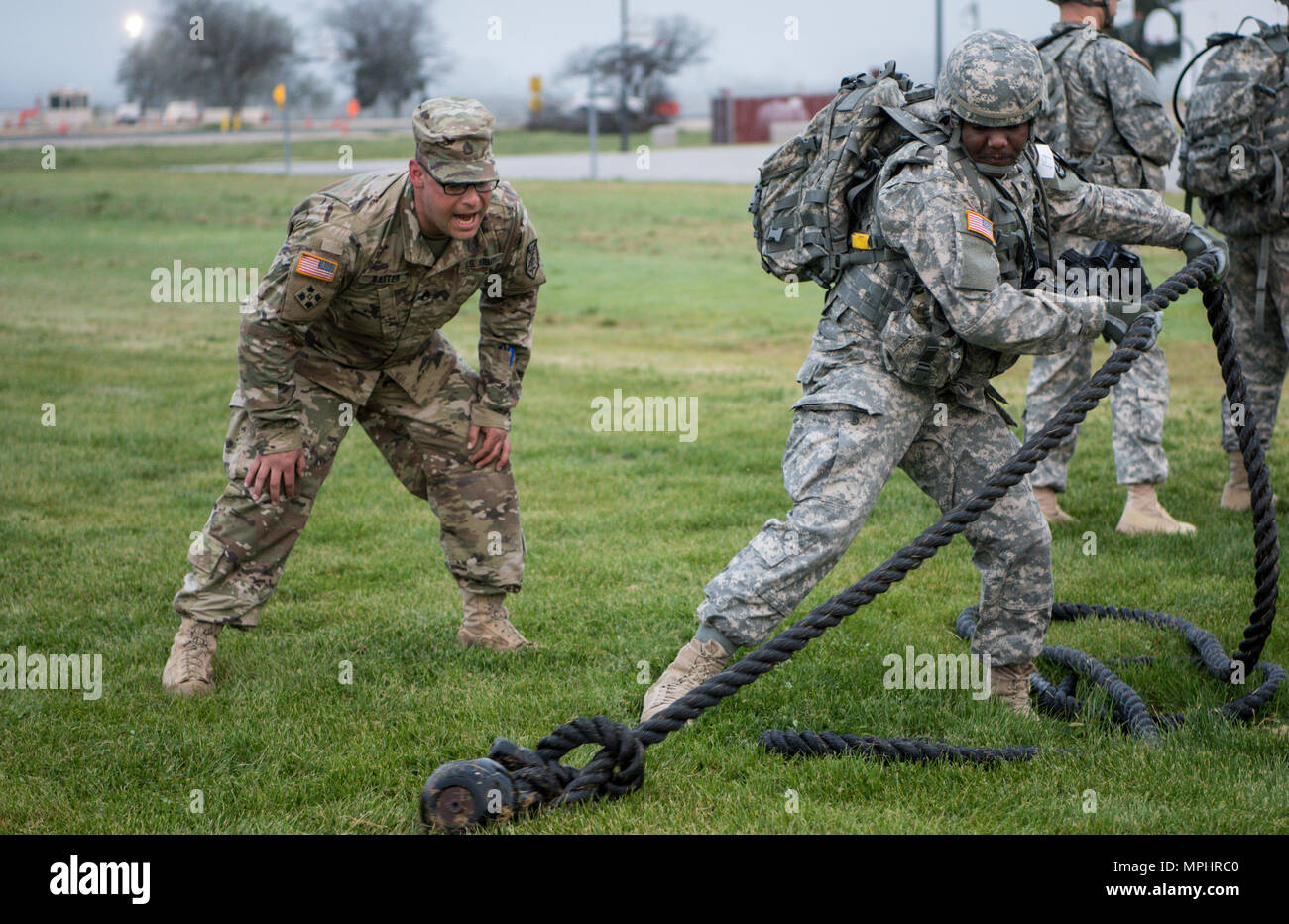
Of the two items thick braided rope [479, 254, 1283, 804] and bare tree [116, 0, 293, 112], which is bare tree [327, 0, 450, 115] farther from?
thick braided rope [479, 254, 1283, 804]

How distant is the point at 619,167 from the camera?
39.1 metres

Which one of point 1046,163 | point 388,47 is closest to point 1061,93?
point 1046,163

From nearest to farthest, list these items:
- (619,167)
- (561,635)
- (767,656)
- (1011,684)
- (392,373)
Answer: (767,656) < (1011,684) < (392,373) < (561,635) < (619,167)

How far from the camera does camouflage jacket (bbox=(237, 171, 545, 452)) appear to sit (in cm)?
461

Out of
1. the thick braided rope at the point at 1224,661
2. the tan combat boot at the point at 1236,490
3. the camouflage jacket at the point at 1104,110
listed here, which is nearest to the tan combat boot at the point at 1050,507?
the tan combat boot at the point at 1236,490

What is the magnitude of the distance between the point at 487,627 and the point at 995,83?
9.80 ft

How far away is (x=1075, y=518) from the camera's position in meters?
7.22

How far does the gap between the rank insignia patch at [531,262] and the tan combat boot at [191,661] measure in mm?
1860

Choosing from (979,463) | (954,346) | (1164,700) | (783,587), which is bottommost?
(1164,700)

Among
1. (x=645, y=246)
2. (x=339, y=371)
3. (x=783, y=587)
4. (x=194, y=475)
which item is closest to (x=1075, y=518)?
(x=783, y=587)

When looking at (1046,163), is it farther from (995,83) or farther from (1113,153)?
(1113,153)
